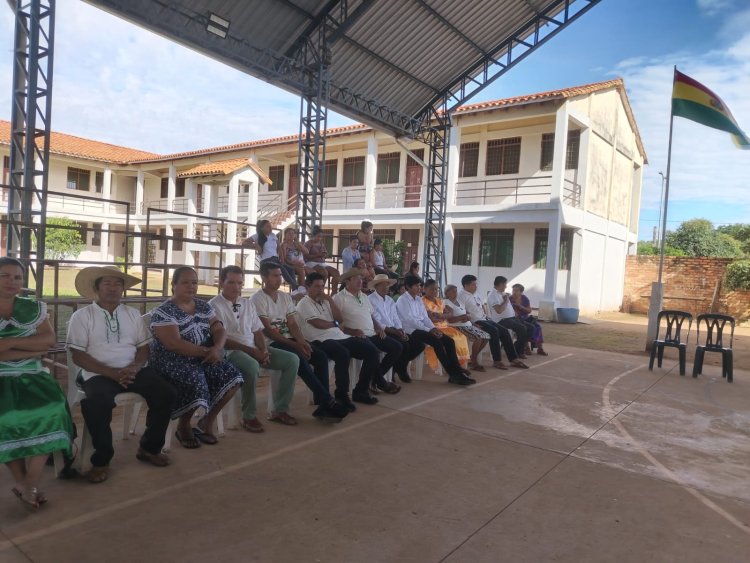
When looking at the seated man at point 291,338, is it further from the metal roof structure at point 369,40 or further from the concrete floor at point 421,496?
the metal roof structure at point 369,40

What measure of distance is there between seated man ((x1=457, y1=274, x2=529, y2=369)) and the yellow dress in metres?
0.55

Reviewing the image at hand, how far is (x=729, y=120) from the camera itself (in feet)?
30.4

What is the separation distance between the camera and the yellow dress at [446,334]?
6648 mm

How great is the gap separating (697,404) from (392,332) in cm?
340

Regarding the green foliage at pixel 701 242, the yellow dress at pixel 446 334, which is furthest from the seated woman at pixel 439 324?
the green foliage at pixel 701 242

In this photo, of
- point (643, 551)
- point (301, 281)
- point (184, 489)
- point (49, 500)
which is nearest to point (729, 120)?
point (301, 281)

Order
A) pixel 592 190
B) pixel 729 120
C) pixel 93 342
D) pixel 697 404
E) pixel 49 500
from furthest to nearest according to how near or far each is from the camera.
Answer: pixel 592 190 < pixel 729 120 < pixel 697 404 < pixel 93 342 < pixel 49 500

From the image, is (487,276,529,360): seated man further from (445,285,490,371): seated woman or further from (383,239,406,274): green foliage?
(383,239,406,274): green foliage

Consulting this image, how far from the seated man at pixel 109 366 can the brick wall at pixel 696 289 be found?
18.2 meters

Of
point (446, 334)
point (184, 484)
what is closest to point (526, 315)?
point (446, 334)

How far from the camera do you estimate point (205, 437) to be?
3842 millimetres

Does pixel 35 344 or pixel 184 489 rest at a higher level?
pixel 35 344

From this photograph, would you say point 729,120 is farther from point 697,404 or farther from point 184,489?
point 184,489

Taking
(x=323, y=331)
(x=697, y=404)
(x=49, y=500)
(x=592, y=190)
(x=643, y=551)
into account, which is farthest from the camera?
(x=592, y=190)
